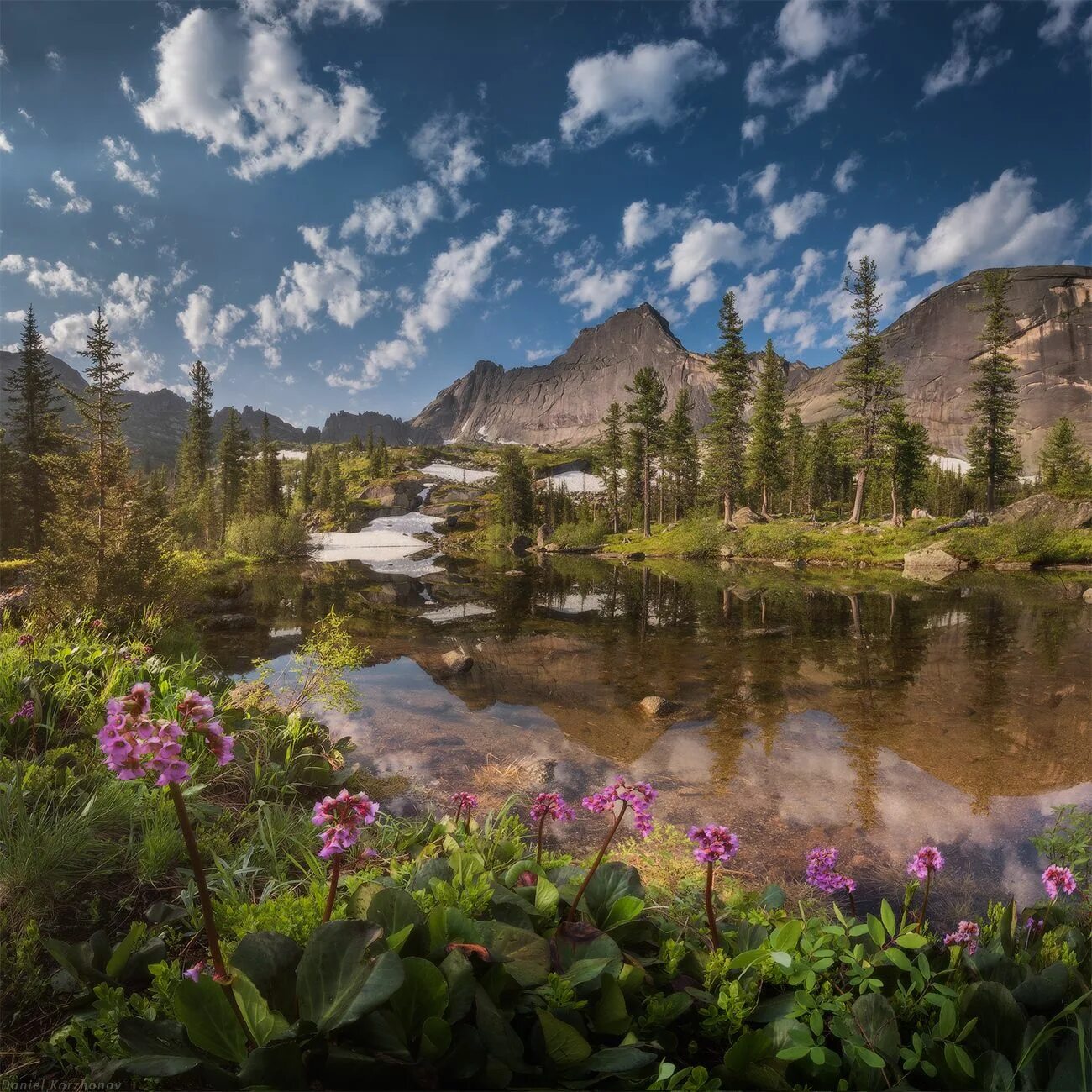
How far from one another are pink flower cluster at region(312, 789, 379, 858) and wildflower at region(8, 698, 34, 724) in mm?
4376

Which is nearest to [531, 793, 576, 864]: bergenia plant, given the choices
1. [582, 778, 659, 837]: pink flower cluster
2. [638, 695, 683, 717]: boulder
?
[582, 778, 659, 837]: pink flower cluster

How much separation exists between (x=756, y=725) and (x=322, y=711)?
7.19 meters

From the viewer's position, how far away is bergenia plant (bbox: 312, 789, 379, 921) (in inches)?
80.0

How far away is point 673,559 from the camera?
48.1 meters

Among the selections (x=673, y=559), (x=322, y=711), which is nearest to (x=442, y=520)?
(x=673, y=559)

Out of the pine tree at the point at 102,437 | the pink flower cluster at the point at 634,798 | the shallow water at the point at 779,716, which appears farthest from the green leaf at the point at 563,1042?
the pine tree at the point at 102,437

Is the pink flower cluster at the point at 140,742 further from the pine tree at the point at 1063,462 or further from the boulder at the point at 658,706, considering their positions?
the pine tree at the point at 1063,462

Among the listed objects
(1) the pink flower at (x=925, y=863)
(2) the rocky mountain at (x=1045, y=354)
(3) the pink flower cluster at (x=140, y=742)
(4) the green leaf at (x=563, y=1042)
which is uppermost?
(2) the rocky mountain at (x=1045, y=354)

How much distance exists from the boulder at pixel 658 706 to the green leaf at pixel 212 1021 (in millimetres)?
8467

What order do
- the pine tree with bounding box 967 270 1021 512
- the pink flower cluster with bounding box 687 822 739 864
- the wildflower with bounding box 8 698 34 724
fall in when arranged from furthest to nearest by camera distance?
the pine tree with bounding box 967 270 1021 512
the wildflower with bounding box 8 698 34 724
the pink flower cluster with bounding box 687 822 739 864

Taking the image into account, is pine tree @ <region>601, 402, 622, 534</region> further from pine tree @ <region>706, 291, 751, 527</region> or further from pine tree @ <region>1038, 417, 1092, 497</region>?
pine tree @ <region>1038, 417, 1092, 497</region>

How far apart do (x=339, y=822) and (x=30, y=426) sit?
4175 cm

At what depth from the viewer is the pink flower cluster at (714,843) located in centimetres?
247

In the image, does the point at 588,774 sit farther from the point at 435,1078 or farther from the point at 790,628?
the point at 790,628
